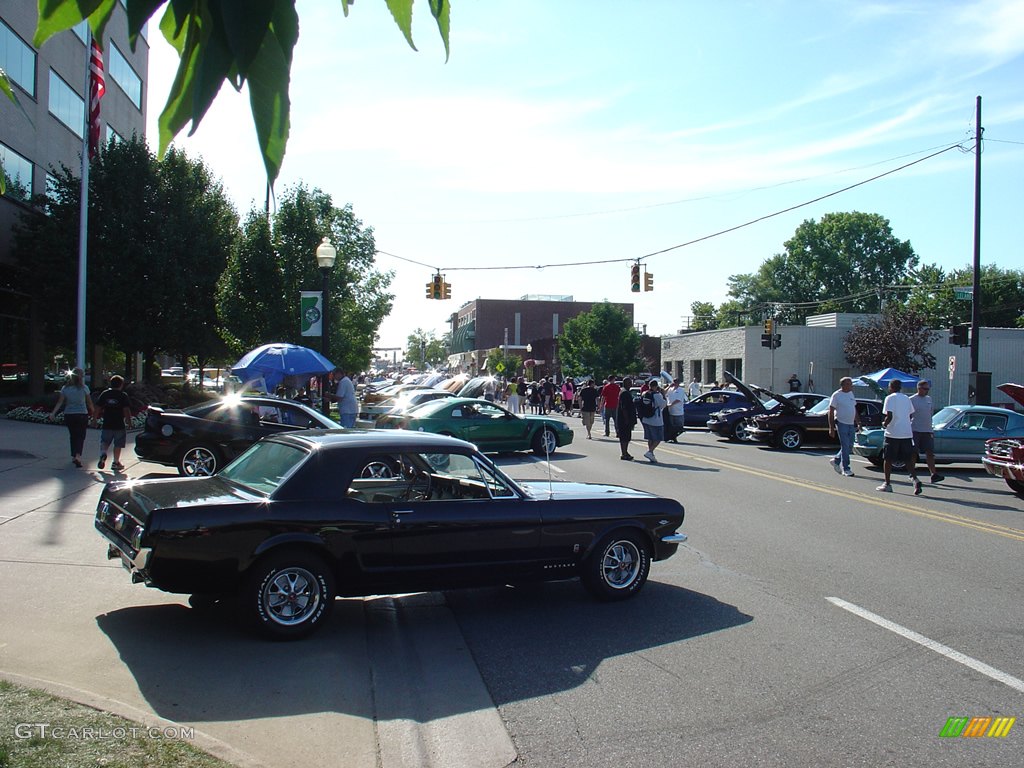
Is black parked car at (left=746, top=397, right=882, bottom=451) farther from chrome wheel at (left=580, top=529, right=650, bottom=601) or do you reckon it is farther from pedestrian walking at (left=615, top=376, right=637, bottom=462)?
chrome wheel at (left=580, top=529, right=650, bottom=601)

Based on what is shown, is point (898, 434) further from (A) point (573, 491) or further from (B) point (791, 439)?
(B) point (791, 439)

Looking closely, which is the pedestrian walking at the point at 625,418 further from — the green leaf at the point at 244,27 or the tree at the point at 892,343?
the tree at the point at 892,343

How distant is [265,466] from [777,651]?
13.3 ft

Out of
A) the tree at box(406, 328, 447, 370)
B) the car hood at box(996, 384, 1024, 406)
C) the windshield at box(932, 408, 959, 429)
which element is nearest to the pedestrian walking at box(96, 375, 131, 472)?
the car hood at box(996, 384, 1024, 406)

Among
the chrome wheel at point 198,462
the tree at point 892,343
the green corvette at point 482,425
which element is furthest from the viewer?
the tree at point 892,343

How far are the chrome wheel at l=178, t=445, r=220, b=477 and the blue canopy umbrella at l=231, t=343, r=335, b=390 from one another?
450 cm

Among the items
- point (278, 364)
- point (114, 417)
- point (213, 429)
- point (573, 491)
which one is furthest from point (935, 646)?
point (278, 364)

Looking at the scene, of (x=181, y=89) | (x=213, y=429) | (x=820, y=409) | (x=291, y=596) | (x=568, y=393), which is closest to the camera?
(x=181, y=89)

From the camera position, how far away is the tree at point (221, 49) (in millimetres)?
1550

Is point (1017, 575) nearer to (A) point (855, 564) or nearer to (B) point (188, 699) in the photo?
(A) point (855, 564)

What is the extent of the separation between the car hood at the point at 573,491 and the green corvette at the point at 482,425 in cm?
1054

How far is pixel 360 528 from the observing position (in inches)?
251

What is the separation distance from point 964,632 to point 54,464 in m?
14.3

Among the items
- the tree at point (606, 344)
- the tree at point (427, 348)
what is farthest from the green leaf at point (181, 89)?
the tree at point (427, 348)
